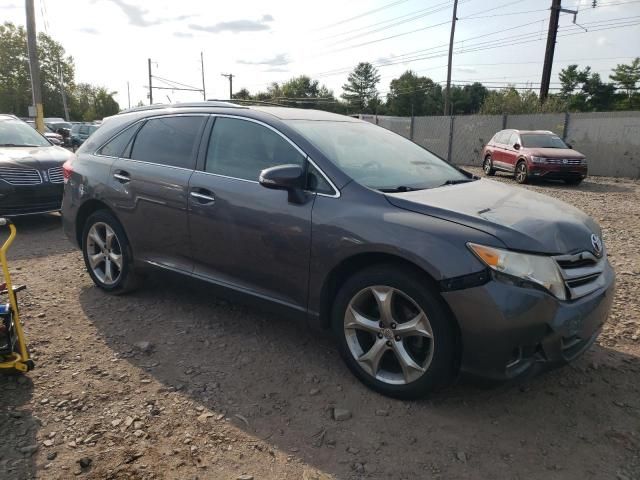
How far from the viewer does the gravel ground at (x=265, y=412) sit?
241 centimetres

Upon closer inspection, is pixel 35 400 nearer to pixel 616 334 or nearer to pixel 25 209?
pixel 616 334

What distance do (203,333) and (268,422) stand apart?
126 cm

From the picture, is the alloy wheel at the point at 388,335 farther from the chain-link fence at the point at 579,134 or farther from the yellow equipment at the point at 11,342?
the chain-link fence at the point at 579,134

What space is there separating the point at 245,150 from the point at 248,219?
562mm

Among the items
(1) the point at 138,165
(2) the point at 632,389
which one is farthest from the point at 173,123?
(2) the point at 632,389

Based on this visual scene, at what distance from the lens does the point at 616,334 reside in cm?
376

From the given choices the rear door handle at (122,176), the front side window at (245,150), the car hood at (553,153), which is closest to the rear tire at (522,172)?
the car hood at (553,153)

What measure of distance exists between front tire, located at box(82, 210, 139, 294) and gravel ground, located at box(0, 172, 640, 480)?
40 cm

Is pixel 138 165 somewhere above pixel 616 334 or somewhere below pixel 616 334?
above

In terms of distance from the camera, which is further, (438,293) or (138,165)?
(138,165)

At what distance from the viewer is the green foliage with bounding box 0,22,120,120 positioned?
70688 mm

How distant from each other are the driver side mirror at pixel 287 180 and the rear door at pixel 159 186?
0.92 m

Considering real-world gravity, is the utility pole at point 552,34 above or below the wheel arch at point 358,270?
above

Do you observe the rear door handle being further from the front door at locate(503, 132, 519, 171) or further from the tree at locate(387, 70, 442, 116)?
the tree at locate(387, 70, 442, 116)
